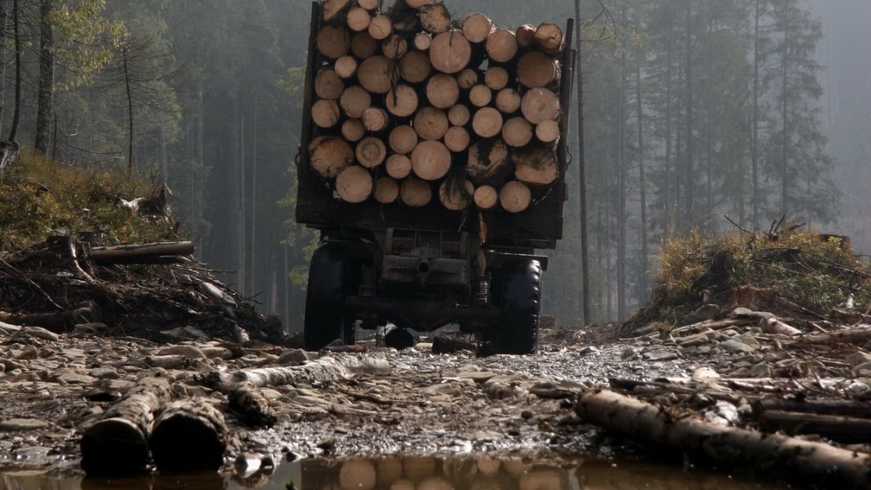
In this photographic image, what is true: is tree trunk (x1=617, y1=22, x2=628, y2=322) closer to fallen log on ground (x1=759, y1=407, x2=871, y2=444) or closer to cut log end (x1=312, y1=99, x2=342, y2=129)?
cut log end (x1=312, y1=99, x2=342, y2=129)

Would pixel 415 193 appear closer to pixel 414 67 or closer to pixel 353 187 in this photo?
pixel 353 187

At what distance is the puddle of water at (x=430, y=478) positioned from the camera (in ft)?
14.3

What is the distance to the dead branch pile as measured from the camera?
1102cm

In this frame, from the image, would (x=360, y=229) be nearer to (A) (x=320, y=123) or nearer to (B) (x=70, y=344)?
(A) (x=320, y=123)

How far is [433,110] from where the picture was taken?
34.9ft

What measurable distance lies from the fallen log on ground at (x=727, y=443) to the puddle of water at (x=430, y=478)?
12 centimetres

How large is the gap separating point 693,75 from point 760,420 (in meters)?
54.0

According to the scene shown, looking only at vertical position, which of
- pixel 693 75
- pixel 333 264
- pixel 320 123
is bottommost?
pixel 333 264

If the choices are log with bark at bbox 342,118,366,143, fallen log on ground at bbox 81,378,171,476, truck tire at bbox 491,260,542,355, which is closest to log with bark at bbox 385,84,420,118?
log with bark at bbox 342,118,366,143

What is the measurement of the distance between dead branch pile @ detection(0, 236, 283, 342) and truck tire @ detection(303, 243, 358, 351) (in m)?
1.58

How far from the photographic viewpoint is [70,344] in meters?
9.23

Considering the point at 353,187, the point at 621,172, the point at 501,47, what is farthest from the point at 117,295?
the point at 621,172

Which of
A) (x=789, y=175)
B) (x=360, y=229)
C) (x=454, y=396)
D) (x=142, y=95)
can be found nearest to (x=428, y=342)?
(x=360, y=229)

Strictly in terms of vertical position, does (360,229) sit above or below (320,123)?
below
